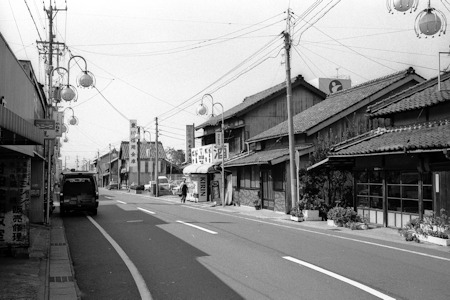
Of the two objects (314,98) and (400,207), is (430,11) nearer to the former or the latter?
(400,207)

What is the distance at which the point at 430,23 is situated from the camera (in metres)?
10.2

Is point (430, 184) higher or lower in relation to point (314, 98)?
lower

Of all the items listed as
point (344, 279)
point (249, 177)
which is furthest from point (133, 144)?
point (344, 279)

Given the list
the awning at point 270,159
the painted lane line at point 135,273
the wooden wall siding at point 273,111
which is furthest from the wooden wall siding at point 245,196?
the painted lane line at point 135,273

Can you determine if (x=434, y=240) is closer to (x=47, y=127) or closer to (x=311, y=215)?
(x=311, y=215)

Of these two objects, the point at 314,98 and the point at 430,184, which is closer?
the point at 430,184

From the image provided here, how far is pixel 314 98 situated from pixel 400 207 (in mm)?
23120

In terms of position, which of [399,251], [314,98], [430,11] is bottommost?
[399,251]

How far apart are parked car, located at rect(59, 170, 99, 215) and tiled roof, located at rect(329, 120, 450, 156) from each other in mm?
13160

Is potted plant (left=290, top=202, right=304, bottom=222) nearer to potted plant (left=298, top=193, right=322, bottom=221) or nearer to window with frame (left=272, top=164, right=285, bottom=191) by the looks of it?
potted plant (left=298, top=193, right=322, bottom=221)

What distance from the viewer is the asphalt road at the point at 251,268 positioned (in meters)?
7.56

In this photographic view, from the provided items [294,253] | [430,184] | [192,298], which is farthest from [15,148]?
[430,184]

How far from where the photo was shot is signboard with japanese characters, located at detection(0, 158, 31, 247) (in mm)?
10516

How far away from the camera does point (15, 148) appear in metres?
10.6
